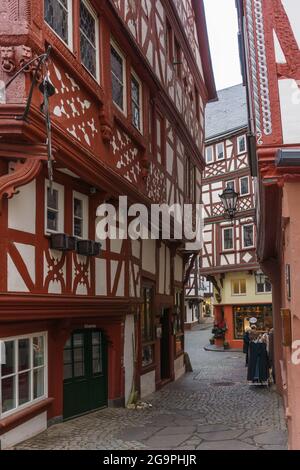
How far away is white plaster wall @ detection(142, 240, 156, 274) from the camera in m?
13.1

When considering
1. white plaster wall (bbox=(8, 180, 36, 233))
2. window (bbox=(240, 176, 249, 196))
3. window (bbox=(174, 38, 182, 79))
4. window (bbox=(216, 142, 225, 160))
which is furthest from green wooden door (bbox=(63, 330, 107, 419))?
window (bbox=(216, 142, 225, 160))

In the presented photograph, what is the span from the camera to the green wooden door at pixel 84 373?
9.34m

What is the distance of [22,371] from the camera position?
7.70 meters

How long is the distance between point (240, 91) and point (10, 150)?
27.9 meters

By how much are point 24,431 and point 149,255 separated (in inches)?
259

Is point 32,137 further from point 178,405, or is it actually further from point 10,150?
point 178,405

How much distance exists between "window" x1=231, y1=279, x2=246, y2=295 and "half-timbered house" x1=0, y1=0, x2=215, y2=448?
44.1ft

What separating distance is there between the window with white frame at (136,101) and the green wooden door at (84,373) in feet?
14.8

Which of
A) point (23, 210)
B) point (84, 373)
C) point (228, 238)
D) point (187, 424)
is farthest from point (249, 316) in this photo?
point (23, 210)

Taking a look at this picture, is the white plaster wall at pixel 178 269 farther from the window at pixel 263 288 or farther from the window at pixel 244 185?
the window at pixel 244 185

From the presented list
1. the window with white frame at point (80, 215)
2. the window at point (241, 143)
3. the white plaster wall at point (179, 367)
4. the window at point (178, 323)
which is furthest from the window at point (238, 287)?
the window with white frame at point (80, 215)

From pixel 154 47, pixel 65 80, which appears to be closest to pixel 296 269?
pixel 65 80

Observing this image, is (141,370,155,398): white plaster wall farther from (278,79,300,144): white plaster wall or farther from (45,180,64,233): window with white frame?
(278,79,300,144): white plaster wall

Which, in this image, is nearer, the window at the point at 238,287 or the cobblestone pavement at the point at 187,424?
the cobblestone pavement at the point at 187,424
